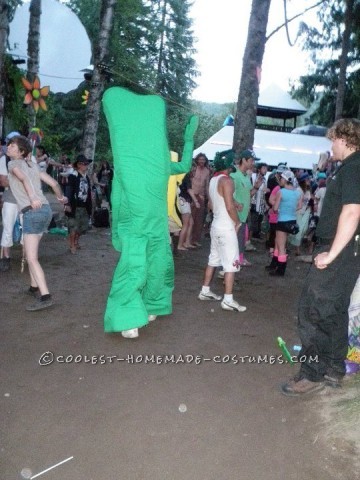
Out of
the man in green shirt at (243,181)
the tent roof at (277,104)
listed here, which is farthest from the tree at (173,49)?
the man in green shirt at (243,181)

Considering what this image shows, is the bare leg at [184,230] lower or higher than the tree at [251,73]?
lower

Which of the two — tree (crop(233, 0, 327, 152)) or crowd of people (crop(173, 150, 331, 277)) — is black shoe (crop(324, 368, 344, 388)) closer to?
crowd of people (crop(173, 150, 331, 277))

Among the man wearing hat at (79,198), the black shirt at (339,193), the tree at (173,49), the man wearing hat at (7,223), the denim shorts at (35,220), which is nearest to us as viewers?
the black shirt at (339,193)

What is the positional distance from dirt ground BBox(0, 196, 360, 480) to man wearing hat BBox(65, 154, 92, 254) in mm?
2990

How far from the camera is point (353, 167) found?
11.4ft

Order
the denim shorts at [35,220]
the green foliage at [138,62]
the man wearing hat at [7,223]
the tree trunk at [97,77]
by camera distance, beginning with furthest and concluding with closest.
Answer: the green foliage at [138,62] < the tree trunk at [97,77] < the man wearing hat at [7,223] < the denim shorts at [35,220]

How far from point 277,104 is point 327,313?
2520 centimetres

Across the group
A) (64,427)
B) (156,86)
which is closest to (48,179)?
(64,427)

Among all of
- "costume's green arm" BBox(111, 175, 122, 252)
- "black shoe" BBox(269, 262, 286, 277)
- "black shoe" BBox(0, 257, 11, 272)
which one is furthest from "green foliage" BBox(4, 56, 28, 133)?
"costume's green arm" BBox(111, 175, 122, 252)

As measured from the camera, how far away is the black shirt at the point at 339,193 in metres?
3.43

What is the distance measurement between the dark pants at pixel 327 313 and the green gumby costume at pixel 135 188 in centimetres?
166

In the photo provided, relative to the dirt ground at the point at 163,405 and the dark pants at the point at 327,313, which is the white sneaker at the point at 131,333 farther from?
the dark pants at the point at 327,313

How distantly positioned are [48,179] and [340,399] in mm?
3655

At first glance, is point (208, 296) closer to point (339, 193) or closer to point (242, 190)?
point (242, 190)
